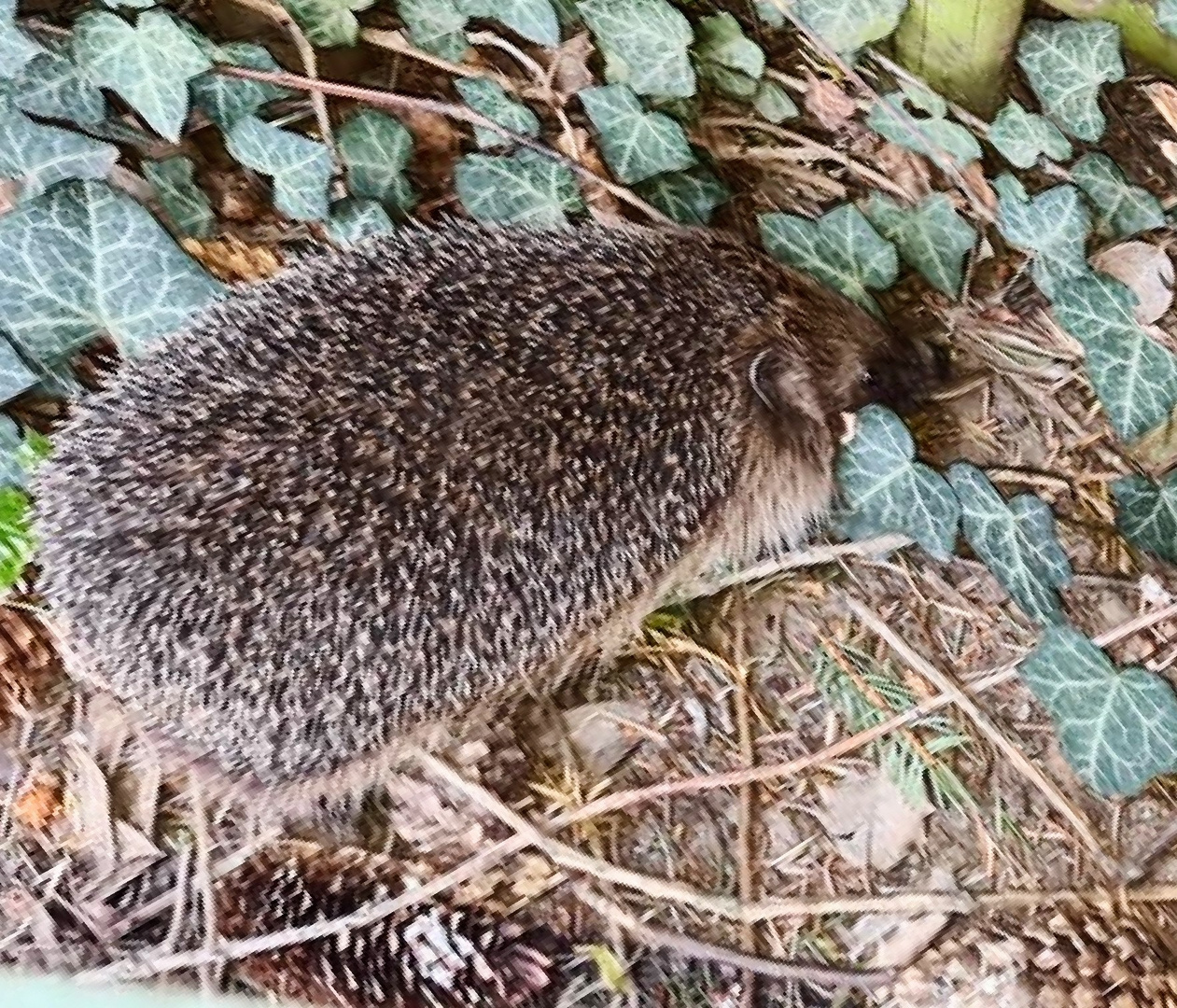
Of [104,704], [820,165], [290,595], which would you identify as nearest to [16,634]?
[104,704]

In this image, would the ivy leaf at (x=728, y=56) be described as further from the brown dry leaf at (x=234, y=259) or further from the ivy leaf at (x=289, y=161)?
the brown dry leaf at (x=234, y=259)

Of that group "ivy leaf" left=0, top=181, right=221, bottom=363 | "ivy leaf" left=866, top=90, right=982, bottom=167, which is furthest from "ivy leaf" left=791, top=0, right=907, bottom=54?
"ivy leaf" left=0, top=181, right=221, bottom=363

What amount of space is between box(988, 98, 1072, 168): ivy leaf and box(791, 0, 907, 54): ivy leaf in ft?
0.72

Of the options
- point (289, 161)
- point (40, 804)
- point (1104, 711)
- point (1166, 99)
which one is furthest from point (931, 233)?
point (40, 804)

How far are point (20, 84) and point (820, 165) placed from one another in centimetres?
126

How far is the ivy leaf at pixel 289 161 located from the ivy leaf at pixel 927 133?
86cm

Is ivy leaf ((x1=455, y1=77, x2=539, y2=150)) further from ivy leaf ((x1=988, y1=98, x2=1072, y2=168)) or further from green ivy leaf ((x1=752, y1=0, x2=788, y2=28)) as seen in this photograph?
ivy leaf ((x1=988, y1=98, x2=1072, y2=168))

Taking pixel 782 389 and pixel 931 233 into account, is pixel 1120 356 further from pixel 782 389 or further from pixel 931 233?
pixel 782 389

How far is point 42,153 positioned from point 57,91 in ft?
0.34

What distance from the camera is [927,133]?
1762mm

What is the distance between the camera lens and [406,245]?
166 cm

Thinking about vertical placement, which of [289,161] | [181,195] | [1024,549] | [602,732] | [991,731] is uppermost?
[289,161]

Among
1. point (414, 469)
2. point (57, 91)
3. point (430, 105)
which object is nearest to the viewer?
point (414, 469)

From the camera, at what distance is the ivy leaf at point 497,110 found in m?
1.84
